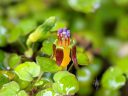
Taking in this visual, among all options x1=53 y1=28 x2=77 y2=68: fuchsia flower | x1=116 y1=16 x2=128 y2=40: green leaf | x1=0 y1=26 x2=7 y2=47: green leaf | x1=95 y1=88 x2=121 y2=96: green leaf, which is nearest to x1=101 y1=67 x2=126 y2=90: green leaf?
x1=95 y1=88 x2=121 y2=96: green leaf

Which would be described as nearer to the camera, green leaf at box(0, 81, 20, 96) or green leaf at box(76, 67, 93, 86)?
green leaf at box(0, 81, 20, 96)

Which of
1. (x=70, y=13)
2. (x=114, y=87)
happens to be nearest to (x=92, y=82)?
(x=114, y=87)

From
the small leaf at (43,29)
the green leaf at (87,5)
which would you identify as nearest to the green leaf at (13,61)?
the small leaf at (43,29)

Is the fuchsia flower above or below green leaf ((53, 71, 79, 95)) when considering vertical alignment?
above

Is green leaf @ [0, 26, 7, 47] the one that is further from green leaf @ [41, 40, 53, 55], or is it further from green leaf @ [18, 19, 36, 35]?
green leaf @ [41, 40, 53, 55]

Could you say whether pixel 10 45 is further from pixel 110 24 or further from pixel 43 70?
pixel 110 24

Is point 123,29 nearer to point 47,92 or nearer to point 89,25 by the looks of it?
point 89,25

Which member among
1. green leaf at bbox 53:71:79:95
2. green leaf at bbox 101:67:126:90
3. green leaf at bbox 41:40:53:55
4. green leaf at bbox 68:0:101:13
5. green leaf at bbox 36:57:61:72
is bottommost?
green leaf at bbox 101:67:126:90
